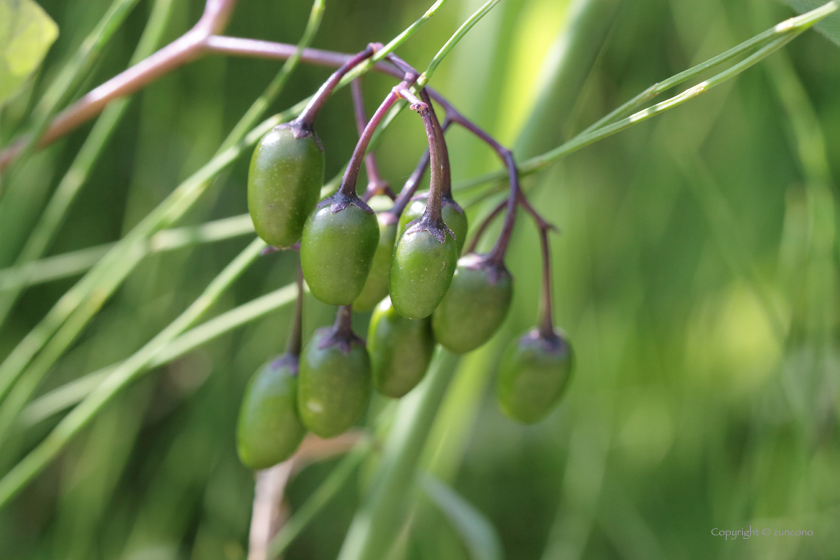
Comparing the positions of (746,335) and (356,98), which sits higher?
(356,98)

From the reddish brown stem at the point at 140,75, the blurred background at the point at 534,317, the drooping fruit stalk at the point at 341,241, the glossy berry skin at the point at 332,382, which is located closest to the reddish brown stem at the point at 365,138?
the drooping fruit stalk at the point at 341,241

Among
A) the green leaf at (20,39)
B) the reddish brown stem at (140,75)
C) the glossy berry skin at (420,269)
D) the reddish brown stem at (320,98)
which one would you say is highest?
the green leaf at (20,39)

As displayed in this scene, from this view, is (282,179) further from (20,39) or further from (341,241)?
(20,39)

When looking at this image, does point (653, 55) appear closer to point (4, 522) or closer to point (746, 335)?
point (746, 335)

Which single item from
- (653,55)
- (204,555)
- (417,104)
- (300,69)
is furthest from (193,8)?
(417,104)

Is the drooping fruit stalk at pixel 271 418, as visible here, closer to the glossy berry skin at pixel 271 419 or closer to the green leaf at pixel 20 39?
the glossy berry skin at pixel 271 419

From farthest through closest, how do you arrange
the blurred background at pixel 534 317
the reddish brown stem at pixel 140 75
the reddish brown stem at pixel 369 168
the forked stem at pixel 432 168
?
the blurred background at pixel 534 317 → the reddish brown stem at pixel 140 75 → the reddish brown stem at pixel 369 168 → the forked stem at pixel 432 168

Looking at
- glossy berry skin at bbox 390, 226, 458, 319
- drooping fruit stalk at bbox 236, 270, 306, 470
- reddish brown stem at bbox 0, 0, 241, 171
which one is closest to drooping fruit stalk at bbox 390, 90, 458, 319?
glossy berry skin at bbox 390, 226, 458, 319
